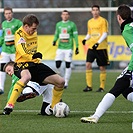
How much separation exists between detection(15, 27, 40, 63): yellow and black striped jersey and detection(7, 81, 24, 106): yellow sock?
19.2 inches

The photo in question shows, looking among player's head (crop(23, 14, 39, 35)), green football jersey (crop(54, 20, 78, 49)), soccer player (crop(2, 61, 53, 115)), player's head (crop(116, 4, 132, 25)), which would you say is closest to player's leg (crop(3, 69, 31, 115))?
soccer player (crop(2, 61, 53, 115))

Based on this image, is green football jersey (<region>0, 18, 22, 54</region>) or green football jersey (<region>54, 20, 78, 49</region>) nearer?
green football jersey (<region>0, 18, 22, 54</region>)

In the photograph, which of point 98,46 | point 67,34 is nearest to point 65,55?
point 67,34

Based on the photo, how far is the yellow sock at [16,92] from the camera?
848 centimetres

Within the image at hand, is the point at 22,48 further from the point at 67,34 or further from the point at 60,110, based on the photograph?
the point at 67,34

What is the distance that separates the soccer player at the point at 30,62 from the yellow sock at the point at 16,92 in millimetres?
64

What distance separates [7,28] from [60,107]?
511 centimetres

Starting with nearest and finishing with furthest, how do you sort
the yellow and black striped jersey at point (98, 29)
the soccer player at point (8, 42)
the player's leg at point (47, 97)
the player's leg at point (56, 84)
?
the player's leg at point (56, 84)
the player's leg at point (47, 97)
the soccer player at point (8, 42)
the yellow and black striped jersey at point (98, 29)

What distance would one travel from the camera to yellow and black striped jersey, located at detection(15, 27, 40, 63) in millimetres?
8832

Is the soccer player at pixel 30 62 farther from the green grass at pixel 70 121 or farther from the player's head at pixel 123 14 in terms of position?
the player's head at pixel 123 14

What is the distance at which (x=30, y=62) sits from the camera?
29.6 feet

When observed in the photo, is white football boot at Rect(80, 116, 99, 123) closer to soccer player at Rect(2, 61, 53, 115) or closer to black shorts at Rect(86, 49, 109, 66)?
soccer player at Rect(2, 61, 53, 115)

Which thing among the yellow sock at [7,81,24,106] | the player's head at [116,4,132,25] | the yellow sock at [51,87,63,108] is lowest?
the yellow sock at [51,87,63,108]

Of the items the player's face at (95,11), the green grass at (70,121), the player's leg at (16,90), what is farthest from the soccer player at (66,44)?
the player's leg at (16,90)
